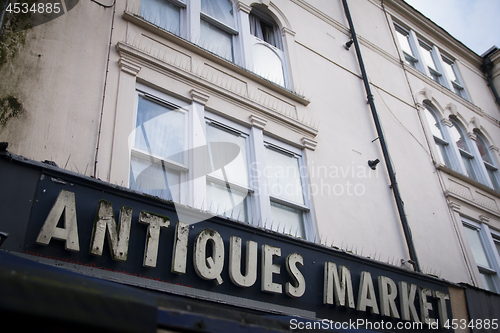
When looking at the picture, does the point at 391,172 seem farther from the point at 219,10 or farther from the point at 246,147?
the point at 219,10

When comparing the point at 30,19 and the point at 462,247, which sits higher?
the point at 30,19

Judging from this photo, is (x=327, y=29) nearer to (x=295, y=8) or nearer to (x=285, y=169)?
(x=295, y=8)

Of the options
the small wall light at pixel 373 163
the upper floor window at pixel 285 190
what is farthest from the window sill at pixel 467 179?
the upper floor window at pixel 285 190

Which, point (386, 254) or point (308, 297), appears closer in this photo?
point (308, 297)

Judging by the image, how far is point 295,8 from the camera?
9.56 meters

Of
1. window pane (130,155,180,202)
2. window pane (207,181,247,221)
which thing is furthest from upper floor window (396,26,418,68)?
window pane (130,155,180,202)

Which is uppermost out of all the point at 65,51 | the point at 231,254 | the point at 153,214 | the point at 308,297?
the point at 65,51

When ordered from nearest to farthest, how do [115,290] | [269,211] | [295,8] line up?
[115,290]
[269,211]
[295,8]

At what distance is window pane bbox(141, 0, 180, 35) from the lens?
22.8ft

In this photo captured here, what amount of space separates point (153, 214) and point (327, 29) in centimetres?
737

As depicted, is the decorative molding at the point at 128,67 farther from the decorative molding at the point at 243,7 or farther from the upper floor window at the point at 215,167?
the decorative molding at the point at 243,7

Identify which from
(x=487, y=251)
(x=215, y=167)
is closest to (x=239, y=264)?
(x=215, y=167)

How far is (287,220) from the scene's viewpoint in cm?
632

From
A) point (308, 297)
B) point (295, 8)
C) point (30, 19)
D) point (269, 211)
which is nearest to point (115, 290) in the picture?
point (308, 297)
